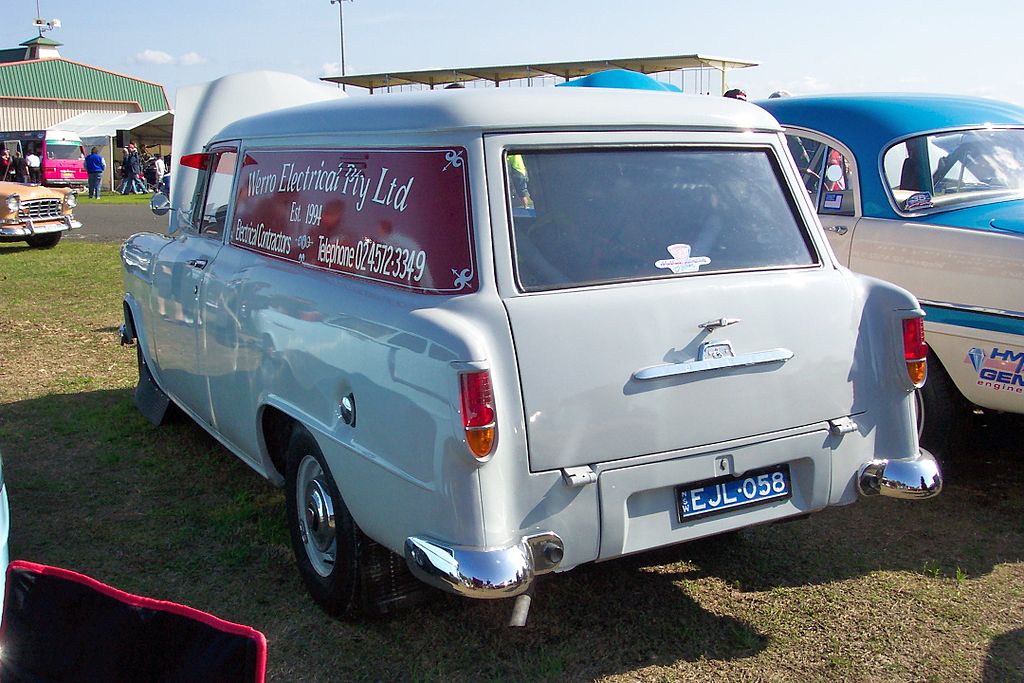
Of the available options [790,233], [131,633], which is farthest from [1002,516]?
[131,633]

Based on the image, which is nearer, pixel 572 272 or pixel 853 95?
pixel 572 272

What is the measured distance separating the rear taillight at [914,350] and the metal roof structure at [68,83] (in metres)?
62.2

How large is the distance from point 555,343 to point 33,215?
1645 centimetres

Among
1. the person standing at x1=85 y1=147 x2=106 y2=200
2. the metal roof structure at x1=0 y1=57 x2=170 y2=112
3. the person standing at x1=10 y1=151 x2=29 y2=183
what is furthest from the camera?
the metal roof structure at x1=0 y1=57 x2=170 y2=112

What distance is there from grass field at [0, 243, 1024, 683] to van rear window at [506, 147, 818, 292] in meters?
1.31

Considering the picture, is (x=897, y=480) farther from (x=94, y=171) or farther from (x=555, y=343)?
(x=94, y=171)

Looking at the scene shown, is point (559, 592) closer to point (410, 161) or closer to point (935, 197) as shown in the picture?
point (410, 161)

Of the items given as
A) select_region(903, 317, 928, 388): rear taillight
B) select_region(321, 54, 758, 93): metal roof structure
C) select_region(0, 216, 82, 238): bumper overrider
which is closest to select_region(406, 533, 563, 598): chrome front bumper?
select_region(903, 317, 928, 388): rear taillight

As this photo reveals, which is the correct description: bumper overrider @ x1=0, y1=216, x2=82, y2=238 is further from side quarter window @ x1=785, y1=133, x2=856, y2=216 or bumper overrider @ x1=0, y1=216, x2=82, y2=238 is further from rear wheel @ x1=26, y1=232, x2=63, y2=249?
side quarter window @ x1=785, y1=133, x2=856, y2=216

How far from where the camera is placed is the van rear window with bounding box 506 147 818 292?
3.13 meters

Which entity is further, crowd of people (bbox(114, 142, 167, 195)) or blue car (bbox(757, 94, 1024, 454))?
crowd of people (bbox(114, 142, 167, 195))

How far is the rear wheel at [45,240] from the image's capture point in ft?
56.5

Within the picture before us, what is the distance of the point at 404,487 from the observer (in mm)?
2979

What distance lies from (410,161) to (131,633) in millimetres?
1676
